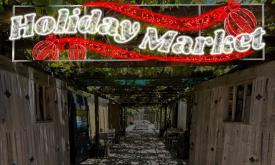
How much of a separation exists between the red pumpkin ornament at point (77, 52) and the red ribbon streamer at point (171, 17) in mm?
822

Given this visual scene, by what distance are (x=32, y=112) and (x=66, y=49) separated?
6.85 feet

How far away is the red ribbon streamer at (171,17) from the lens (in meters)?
4.55

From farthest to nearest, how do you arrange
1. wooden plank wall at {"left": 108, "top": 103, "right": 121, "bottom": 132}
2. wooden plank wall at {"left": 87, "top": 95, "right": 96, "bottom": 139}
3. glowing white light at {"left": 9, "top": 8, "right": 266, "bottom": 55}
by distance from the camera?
wooden plank wall at {"left": 108, "top": 103, "right": 121, "bottom": 132}
wooden plank wall at {"left": 87, "top": 95, "right": 96, "bottom": 139}
glowing white light at {"left": 9, "top": 8, "right": 266, "bottom": 55}

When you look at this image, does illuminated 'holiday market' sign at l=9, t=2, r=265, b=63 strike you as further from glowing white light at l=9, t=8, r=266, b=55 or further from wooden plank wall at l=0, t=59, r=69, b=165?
wooden plank wall at l=0, t=59, r=69, b=165

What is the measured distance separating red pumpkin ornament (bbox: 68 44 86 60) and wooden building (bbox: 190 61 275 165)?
334cm

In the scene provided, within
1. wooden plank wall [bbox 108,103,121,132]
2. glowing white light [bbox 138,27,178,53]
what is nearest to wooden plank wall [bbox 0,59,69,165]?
glowing white light [bbox 138,27,178,53]

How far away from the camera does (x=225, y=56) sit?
484 centimetres

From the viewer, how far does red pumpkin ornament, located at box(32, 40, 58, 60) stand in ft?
16.4

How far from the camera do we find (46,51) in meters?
5.01

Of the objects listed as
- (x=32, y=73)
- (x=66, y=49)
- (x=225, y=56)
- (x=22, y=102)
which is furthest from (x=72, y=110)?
(x=225, y=56)

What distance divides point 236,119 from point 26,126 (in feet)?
16.5

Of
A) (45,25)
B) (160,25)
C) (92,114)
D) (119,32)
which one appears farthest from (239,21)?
(92,114)

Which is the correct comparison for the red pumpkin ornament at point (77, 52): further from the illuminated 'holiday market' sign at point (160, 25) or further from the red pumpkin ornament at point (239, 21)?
the red pumpkin ornament at point (239, 21)

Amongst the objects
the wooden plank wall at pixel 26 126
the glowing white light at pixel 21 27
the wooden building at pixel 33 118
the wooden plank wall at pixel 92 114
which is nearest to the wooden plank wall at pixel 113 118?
the wooden plank wall at pixel 92 114
